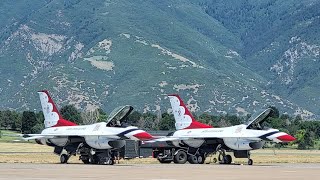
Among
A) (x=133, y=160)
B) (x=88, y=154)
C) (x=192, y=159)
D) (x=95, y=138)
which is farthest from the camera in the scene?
(x=133, y=160)

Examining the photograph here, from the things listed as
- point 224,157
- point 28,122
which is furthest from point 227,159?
point 28,122

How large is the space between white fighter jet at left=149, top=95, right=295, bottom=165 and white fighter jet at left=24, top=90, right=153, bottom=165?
4.86m

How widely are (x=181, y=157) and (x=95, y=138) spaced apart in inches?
345

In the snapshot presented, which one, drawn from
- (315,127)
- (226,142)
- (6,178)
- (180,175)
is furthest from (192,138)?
(315,127)

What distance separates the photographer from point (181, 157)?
80.8 meters

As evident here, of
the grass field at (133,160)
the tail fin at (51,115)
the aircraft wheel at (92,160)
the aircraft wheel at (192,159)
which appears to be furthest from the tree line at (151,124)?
the aircraft wheel at (92,160)

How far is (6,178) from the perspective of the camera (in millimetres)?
50094

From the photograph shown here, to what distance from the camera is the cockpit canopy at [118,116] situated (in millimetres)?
76062

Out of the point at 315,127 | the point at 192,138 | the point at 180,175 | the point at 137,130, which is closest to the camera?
the point at 180,175

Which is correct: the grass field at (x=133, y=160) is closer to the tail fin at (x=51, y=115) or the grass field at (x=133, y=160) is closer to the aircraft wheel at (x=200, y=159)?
the tail fin at (x=51, y=115)

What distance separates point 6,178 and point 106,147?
25.9 metres

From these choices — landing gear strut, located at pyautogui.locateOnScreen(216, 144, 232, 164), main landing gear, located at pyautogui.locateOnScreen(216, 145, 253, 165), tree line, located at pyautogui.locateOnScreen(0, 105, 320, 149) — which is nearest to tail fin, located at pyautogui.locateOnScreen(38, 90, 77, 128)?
landing gear strut, located at pyautogui.locateOnScreen(216, 144, 232, 164)

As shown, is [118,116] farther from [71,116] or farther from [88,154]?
[71,116]

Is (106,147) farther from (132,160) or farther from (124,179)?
(124,179)
